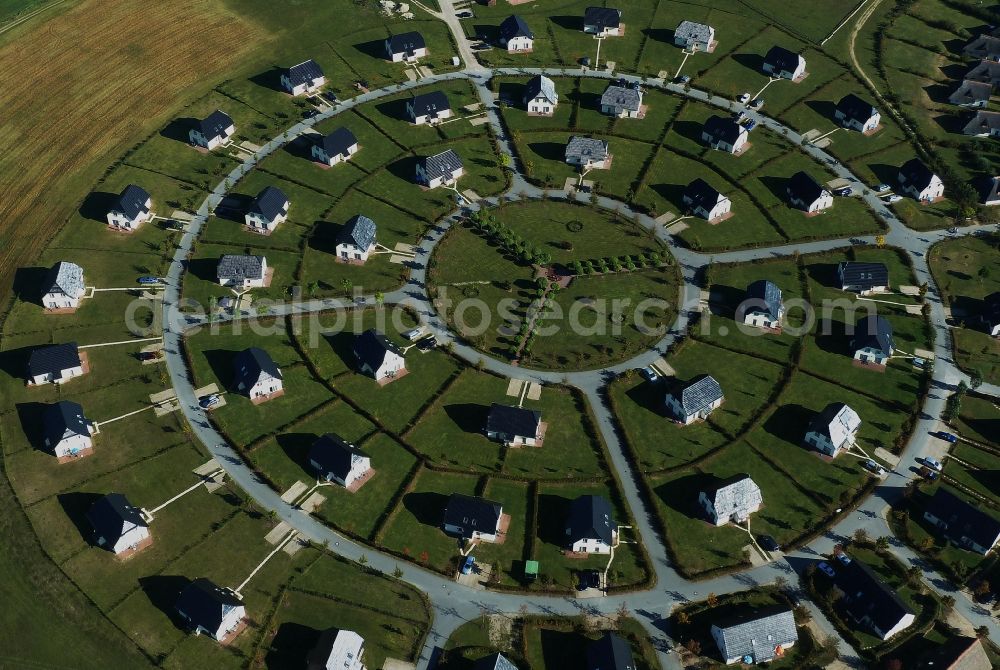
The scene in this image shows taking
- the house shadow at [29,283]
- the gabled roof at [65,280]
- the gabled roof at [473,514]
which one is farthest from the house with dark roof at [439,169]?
the gabled roof at [473,514]

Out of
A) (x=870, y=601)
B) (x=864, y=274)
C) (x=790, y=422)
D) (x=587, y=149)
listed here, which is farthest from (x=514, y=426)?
(x=587, y=149)

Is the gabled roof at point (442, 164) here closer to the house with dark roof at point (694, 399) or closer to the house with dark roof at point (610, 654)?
the house with dark roof at point (694, 399)

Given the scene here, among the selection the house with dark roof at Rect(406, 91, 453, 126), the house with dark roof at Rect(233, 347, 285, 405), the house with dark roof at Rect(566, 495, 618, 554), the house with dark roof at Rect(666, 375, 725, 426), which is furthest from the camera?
the house with dark roof at Rect(406, 91, 453, 126)

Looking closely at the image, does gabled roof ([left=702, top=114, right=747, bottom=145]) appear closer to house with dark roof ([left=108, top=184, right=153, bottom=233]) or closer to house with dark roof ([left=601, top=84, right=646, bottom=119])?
house with dark roof ([left=601, top=84, right=646, bottom=119])

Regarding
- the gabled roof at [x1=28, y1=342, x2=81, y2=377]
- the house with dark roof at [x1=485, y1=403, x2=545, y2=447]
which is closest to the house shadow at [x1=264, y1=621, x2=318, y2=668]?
the house with dark roof at [x1=485, y1=403, x2=545, y2=447]

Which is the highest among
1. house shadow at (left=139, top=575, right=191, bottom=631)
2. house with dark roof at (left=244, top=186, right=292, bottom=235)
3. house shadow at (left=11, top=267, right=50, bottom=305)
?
house with dark roof at (left=244, top=186, right=292, bottom=235)

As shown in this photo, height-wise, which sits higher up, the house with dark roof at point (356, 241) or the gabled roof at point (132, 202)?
the house with dark roof at point (356, 241)

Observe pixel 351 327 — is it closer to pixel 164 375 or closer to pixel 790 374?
pixel 164 375

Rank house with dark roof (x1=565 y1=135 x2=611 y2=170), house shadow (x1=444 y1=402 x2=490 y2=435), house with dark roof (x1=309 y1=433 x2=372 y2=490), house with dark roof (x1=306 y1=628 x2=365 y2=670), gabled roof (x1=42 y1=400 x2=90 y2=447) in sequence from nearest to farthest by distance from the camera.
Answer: house with dark roof (x1=306 y1=628 x2=365 y2=670), house with dark roof (x1=309 y1=433 x2=372 y2=490), gabled roof (x1=42 y1=400 x2=90 y2=447), house shadow (x1=444 y1=402 x2=490 y2=435), house with dark roof (x1=565 y1=135 x2=611 y2=170)
